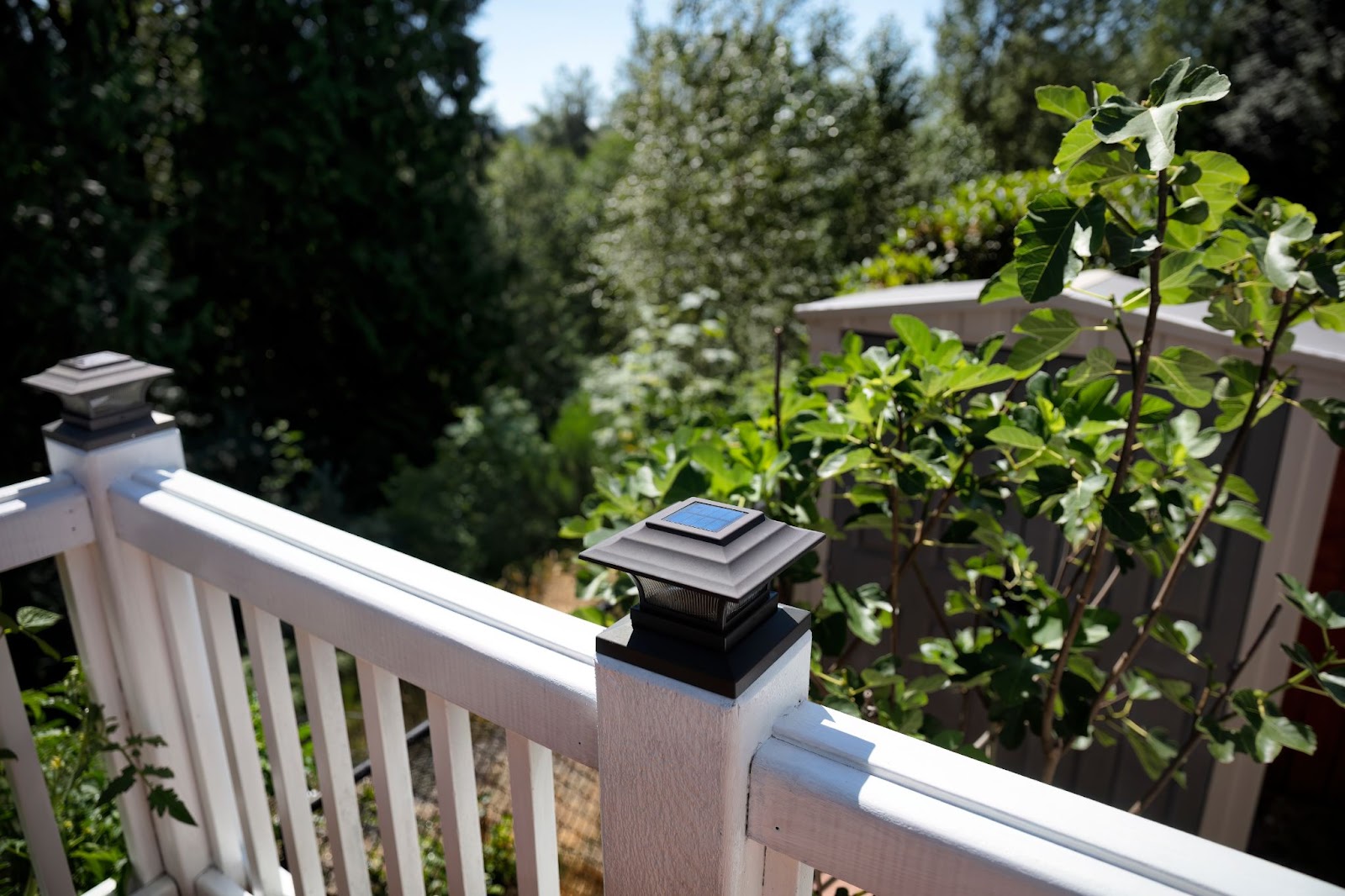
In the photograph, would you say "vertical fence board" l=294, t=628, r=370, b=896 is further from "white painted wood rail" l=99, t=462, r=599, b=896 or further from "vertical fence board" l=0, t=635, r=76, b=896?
"vertical fence board" l=0, t=635, r=76, b=896

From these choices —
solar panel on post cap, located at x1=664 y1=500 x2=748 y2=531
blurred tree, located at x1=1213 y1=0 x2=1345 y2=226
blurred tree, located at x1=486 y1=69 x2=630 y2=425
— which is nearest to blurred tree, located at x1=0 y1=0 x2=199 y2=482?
blurred tree, located at x1=486 y1=69 x2=630 y2=425

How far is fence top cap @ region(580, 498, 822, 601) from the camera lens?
0.68 metres

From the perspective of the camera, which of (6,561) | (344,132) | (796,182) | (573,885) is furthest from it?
(796,182)

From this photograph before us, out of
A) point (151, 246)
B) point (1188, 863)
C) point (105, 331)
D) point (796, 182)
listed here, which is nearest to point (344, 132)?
point (151, 246)

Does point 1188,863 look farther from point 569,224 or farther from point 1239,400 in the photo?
point 569,224

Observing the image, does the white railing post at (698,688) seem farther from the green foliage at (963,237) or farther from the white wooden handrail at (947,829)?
the green foliage at (963,237)

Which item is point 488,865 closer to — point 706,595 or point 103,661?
point 103,661

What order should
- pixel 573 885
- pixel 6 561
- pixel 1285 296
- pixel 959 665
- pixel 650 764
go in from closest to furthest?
pixel 650 764 < pixel 1285 296 < pixel 6 561 < pixel 959 665 < pixel 573 885

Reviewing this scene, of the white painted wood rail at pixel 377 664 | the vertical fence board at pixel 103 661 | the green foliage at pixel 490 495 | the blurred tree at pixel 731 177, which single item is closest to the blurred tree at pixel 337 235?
the green foliage at pixel 490 495

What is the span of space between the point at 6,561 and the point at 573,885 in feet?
6.25

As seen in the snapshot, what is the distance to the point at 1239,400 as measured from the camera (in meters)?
1.38

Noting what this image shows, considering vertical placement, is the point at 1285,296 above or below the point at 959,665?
above

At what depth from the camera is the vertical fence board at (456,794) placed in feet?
3.39

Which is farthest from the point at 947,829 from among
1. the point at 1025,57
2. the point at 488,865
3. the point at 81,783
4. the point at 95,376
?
the point at 1025,57
